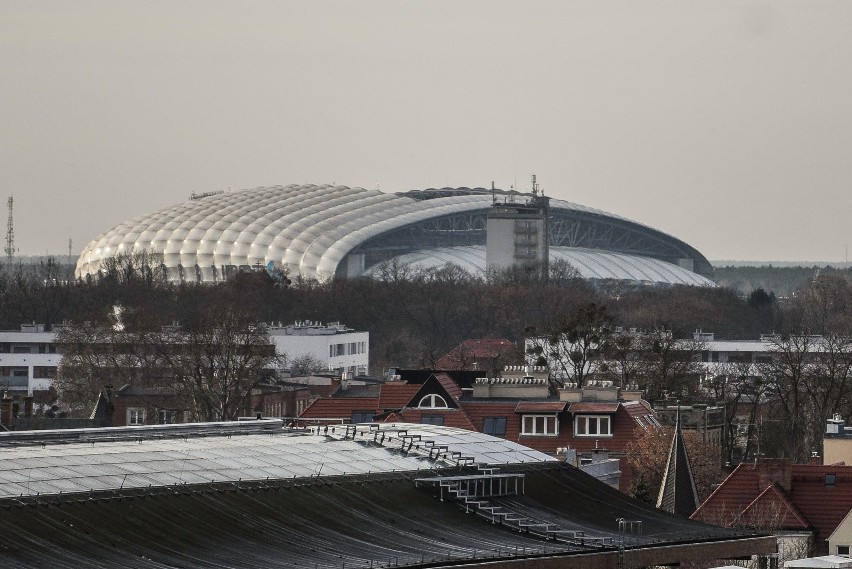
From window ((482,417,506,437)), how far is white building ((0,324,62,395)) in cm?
6936

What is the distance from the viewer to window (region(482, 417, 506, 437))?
8731 centimetres

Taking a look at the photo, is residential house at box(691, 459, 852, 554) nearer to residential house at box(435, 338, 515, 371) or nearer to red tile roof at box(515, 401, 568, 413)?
red tile roof at box(515, 401, 568, 413)

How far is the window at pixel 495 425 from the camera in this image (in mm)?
87312

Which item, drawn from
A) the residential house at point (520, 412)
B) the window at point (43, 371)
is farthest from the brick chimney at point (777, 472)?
the window at point (43, 371)

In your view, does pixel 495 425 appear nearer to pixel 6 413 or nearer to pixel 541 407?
pixel 541 407

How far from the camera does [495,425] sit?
87875mm

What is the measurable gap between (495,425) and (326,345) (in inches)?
3208

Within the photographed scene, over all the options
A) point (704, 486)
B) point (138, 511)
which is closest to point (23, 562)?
point (138, 511)

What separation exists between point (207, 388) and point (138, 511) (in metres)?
67.7

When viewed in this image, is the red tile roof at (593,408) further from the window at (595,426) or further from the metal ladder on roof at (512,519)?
the metal ladder on roof at (512,519)

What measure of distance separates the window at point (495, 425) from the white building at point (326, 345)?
71.8m

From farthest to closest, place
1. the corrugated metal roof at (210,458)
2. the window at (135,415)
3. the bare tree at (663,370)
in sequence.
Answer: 1. the window at (135,415)
2. the bare tree at (663,370)
3. the corrugated metal roof at (210,458)

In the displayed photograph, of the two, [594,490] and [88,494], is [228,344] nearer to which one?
[594,490]

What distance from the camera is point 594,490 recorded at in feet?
197
